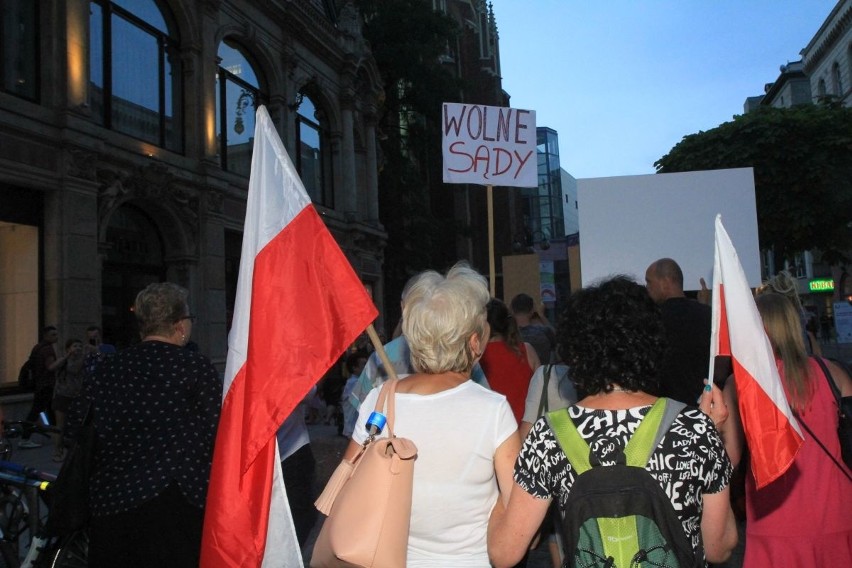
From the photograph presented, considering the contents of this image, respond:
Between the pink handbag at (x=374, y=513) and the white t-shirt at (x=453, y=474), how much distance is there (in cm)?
15

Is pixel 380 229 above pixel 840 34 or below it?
below

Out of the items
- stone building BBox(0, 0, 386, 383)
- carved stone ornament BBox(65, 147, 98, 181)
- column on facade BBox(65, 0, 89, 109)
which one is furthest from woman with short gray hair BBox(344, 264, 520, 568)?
column on facade BBox(65, 0, 89, 109)

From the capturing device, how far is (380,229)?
85.5 ft

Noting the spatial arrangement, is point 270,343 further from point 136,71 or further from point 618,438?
point 136,71

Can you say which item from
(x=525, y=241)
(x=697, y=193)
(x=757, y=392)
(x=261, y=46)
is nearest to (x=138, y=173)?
(x=261, y=46)

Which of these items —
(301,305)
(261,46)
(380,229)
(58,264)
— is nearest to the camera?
(301,305)

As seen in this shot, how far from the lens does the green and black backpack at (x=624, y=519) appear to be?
6.36ft

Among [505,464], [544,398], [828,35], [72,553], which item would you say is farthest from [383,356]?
[828,35]

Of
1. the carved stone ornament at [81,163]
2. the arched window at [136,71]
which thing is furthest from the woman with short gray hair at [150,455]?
the arched window at [136,71]

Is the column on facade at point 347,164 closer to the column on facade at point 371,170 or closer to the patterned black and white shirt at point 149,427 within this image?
the column on facade at point 371,170

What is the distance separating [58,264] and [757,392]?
12624 millimetres

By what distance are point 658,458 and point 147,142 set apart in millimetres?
15305

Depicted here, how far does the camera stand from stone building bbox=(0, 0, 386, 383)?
12852mm

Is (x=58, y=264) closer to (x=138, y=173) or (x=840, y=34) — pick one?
(x=138, y=173)
